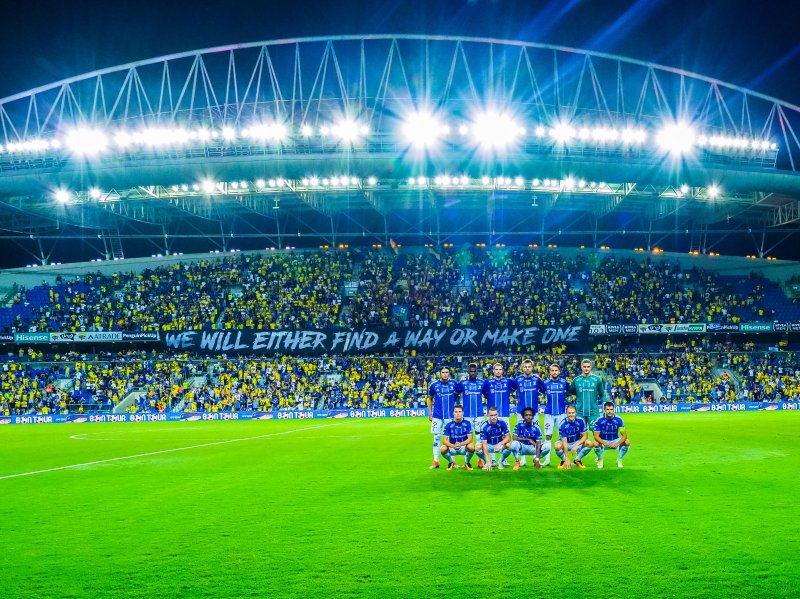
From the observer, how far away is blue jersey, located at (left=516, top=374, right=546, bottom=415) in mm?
14680

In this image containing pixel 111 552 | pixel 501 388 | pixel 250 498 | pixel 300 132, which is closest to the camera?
pixel 111 552

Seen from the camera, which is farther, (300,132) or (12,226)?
(12,226)

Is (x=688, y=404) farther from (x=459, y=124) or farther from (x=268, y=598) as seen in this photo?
(x=268, y=598)

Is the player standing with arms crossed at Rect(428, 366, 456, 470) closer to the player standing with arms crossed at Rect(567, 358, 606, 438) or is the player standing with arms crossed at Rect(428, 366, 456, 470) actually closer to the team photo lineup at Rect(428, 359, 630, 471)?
the team photo lineup at Rect(428, 359, 630, 471)

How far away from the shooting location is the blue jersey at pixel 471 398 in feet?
48.6

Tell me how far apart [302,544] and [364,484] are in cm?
481

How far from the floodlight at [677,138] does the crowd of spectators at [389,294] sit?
1389 centimetres

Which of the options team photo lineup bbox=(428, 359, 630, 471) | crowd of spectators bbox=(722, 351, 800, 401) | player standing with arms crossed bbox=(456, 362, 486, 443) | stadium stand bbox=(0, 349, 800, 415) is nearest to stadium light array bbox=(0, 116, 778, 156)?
stadium stand bbox=(0, 349, 800, 415)

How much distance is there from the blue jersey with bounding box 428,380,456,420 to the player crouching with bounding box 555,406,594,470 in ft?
7.60

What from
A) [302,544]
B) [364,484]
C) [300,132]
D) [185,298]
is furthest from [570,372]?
[302,544]

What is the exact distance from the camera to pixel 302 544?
8.34 meters

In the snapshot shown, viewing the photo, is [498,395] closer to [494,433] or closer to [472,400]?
[472,400]

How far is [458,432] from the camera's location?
1432cm

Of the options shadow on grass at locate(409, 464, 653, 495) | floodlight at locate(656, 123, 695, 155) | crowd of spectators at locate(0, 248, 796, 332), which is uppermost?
floodlight at locate(656, 123, 695, 155)
